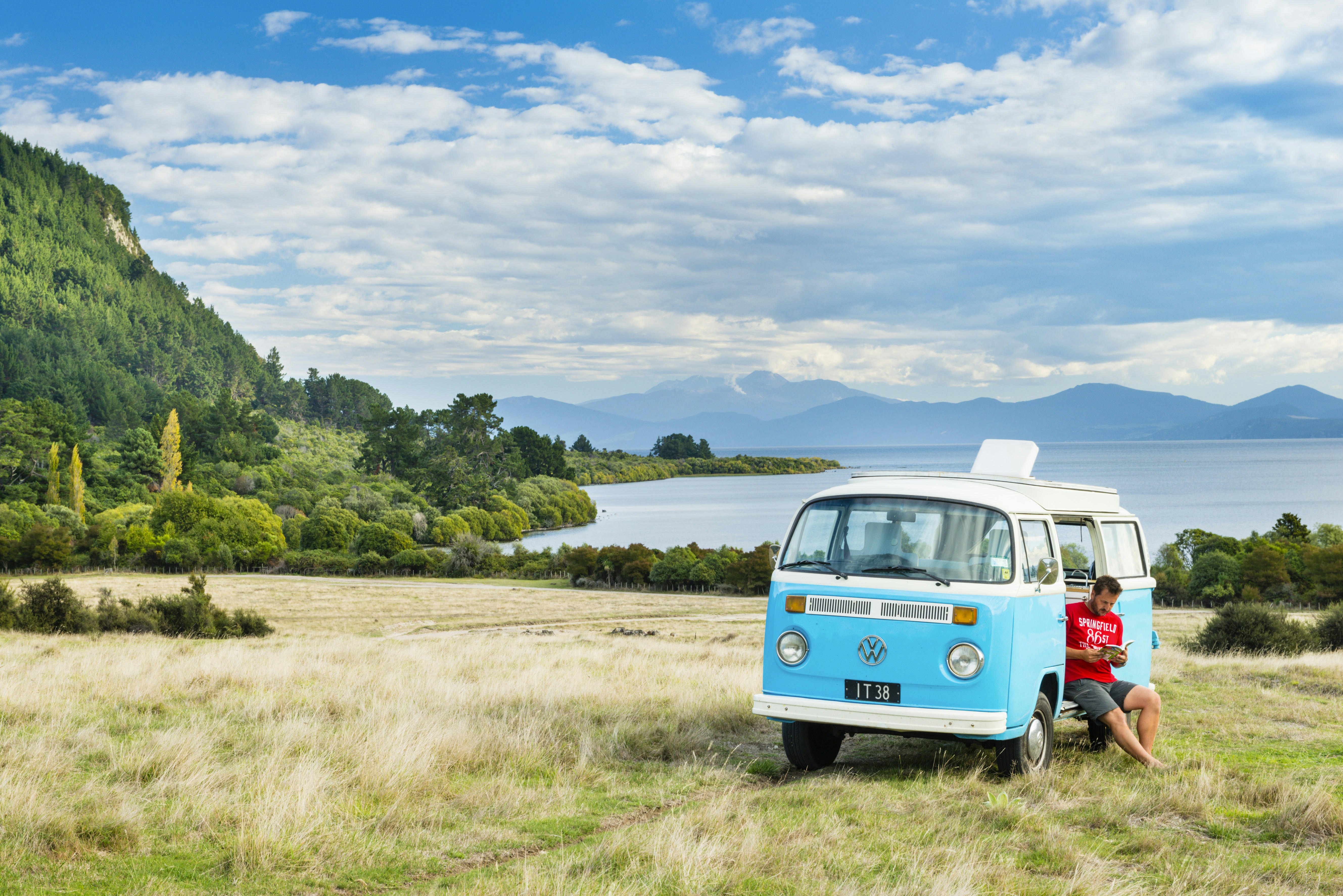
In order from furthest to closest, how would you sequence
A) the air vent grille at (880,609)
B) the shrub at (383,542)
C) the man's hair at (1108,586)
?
the shrub at (383,542)
the man's hair at (1108,586)
the air vent grille at (880,609)

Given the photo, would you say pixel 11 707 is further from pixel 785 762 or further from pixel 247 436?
pixel 247 436

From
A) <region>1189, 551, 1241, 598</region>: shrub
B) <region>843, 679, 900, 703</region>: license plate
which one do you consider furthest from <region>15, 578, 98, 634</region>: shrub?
<region>1189, 551, 1241, 598</region>: shrub

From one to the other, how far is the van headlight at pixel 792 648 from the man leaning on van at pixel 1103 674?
2752 mm

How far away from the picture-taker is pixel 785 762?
8789mm

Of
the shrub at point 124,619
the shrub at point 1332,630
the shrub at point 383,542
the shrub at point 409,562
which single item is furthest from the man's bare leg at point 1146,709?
the shrub at point 383,542

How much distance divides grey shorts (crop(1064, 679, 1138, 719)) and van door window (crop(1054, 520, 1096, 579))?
1279 millimetres

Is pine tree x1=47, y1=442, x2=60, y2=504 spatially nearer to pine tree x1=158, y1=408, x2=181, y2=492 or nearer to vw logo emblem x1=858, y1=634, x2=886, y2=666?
pine tree x1=158, y1=408, x2=181, y2=492

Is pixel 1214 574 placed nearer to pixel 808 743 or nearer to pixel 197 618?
pixel 197 618

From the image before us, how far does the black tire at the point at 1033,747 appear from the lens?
7758mm

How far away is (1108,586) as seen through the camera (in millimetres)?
8555

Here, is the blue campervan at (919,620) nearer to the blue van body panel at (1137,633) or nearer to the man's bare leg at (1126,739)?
the man's bare leg at (1126,739)

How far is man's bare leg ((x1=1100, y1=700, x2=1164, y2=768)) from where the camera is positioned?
8391 millimetres

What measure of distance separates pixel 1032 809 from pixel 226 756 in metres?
6.24

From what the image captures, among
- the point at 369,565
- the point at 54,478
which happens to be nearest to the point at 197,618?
the point at 369,565
